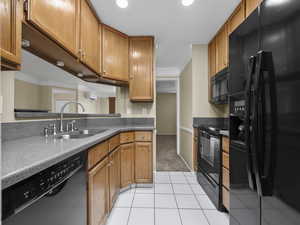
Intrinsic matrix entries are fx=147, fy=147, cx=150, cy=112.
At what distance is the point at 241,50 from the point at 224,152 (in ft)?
3.54

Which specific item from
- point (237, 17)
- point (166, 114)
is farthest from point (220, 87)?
point (166, 114)

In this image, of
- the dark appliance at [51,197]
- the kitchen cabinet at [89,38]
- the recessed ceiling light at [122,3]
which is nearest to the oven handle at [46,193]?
the dark appliance at [51,197]

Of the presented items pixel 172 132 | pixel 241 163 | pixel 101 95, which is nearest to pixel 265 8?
pixel 241 163

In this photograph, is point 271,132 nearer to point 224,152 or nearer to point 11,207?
point 224,152

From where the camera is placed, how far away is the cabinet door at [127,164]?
2.17 m

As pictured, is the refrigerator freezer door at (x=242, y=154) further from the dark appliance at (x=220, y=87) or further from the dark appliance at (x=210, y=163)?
the dark appliance at (x=220, y=87)

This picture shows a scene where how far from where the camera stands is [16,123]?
46.8 inches

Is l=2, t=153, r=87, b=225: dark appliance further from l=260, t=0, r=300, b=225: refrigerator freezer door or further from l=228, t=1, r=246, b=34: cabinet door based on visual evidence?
l=228, t=1, r=246, b=34: cabinet door

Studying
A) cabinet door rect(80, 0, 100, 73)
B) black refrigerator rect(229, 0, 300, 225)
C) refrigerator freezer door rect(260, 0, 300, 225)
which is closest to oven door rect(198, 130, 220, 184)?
black refrigerator rect(229, 0, 300, 225)

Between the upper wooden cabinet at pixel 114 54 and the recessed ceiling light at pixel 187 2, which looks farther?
the upper wooden cabinet at pixel 114 54

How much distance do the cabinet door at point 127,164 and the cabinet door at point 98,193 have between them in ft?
2.10

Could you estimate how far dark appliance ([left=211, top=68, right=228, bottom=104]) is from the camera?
214 cm

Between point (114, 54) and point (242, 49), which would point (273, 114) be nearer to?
point (242, 49)

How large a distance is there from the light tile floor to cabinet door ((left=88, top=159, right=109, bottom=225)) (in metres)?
0.34
